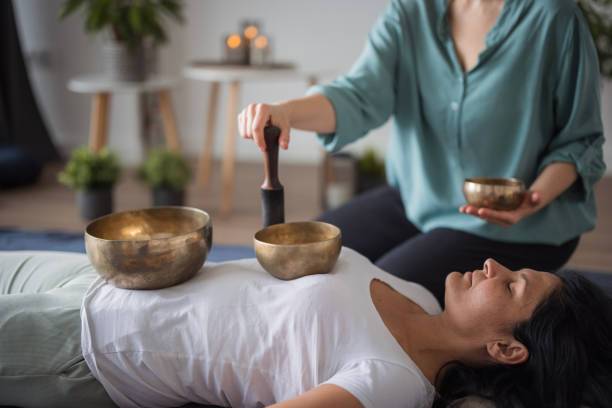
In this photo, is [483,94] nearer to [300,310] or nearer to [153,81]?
[300,310]

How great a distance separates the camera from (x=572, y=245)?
65.4 inches

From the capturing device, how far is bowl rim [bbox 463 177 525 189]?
4.76 feet

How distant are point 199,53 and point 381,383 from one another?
426 cm

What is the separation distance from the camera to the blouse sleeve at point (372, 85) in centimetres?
159

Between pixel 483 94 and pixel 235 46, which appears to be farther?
pixel 235 46

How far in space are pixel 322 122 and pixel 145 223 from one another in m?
0.50

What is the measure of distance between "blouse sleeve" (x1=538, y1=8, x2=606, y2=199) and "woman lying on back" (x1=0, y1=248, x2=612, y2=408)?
45 centimetres

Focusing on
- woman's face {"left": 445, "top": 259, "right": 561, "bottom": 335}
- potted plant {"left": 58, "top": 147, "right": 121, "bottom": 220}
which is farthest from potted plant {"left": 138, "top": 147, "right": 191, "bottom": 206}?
woman's face {"left": 445, "top": 259, "right": 561, "bottom": 335}

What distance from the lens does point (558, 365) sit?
1114 millimetres

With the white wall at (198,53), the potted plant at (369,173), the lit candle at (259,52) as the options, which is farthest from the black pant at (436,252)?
the white wall at (198,53)

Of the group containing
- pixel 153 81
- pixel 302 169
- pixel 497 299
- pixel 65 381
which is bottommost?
pixel 302 169

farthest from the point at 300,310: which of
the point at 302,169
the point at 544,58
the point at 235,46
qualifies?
the point at 302,169

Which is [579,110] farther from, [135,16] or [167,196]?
[135,16]

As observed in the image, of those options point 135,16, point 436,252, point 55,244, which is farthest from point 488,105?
point 135,16
